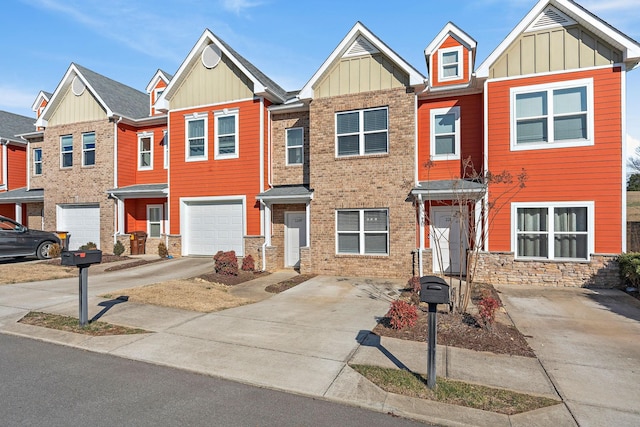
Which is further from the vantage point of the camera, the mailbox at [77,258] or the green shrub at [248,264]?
the green shrub at [248,264]

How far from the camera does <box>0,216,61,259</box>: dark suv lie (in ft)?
46.6

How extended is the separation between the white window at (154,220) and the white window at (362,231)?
955 cm

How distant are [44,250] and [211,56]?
10866 mm

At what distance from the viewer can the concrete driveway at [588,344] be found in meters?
4.12

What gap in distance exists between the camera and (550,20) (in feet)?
37.1

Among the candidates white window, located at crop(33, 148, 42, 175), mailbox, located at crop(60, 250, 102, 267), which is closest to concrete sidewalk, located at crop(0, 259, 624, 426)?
mailbox, located at crop(60, 250, 102, 267)

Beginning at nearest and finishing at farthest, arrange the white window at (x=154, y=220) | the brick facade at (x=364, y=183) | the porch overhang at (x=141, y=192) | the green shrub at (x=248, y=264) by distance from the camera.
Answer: the brick facade at (x=364, y=183) < the green shrub at (x=248, y=264) < the porch overhang at (x=141, y=192) < the white window at (x=154, y=220)

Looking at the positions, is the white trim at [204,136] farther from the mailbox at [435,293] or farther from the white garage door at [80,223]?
the mailbox at [435,293]

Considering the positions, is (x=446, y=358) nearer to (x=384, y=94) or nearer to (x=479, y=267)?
(x=479, y=267)

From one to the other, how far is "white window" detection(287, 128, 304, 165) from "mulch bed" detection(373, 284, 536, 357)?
29.1 ft

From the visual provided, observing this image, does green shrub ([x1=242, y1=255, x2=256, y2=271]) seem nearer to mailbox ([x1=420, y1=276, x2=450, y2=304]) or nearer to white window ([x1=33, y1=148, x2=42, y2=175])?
mailbox ([x1=420, y1=276, x2=450, y2=304])

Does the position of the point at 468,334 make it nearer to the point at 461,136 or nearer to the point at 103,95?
the point at 461,136

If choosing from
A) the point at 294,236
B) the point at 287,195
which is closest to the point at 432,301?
the point at 287,195

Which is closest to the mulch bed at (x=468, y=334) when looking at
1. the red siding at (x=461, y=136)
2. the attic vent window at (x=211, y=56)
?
the red siding at (x=461, y=136)
